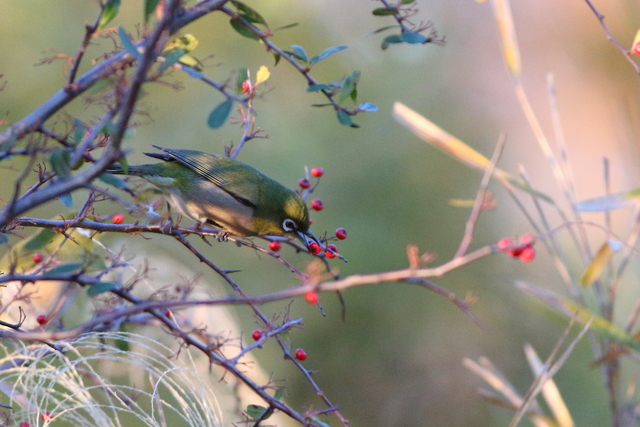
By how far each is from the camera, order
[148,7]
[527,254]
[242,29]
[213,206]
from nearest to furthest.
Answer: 1. [527,254]
2. [148,7]
3. [242,29]
4. [213,206]

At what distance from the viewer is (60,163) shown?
4.57 feet

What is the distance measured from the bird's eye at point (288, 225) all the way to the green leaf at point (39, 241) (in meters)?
1.31

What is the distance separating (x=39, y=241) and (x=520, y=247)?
1.70 metres

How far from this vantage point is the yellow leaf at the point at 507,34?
2941mm

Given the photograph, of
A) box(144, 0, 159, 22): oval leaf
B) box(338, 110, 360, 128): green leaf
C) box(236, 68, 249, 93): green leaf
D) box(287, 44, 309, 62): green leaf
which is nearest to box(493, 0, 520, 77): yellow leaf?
box(338, 110, 360, 128): green leaf

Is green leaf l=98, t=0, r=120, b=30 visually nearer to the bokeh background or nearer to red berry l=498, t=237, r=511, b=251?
red berry l=498, t=237, r=511, b=251

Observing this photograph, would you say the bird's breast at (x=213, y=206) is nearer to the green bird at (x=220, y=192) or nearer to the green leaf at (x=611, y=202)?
the green bird at (x=220, y=192)

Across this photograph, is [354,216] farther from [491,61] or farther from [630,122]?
[491,61]

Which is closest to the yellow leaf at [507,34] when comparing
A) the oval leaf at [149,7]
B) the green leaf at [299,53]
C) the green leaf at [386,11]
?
the green leaf at [386,11]

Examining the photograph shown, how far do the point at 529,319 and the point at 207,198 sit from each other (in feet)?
Answer: 18.2

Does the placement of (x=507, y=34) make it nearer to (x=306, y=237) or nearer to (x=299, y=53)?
(x=299, y=53)

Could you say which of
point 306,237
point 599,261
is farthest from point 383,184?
point 599,261

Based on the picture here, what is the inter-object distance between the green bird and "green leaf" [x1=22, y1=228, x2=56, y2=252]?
1.17m

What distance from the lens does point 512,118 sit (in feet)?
29.4
